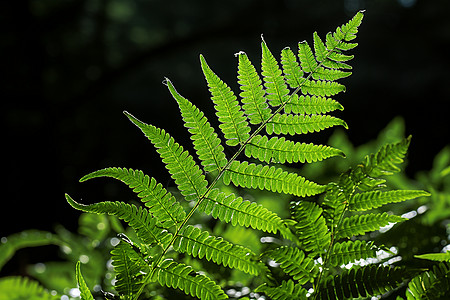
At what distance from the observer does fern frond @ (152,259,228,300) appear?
46 centimetres

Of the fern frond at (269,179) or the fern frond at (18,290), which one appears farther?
the fern frond at (18,290)

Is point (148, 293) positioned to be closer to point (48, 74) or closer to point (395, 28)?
point (48, 74)

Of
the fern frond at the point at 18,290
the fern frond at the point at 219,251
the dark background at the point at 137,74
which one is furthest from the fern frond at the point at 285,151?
the dark background at the point at 137,74

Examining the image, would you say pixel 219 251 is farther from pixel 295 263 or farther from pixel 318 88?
pixel 318 88

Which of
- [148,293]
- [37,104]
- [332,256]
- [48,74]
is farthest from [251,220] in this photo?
[48,74]

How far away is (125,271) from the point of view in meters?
0.45

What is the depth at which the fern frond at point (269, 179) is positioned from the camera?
495 millimetres

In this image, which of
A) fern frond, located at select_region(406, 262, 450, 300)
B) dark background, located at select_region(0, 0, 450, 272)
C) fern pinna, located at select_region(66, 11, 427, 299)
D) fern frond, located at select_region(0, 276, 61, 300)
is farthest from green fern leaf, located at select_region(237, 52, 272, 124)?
dark background, located at select_region(0, 0, 450, 272)

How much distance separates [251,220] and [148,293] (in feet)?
0.76

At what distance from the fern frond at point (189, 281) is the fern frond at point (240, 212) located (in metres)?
0.06

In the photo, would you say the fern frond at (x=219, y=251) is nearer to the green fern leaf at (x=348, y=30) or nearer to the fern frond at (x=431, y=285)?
the fern frond at (x=431, y=285)

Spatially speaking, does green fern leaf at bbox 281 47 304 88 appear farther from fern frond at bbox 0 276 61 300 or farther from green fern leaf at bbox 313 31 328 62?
fern frond at bbox 0 276 61 300

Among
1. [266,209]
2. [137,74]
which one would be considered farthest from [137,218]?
[137,74]

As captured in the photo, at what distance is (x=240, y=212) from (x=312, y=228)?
0.08m
